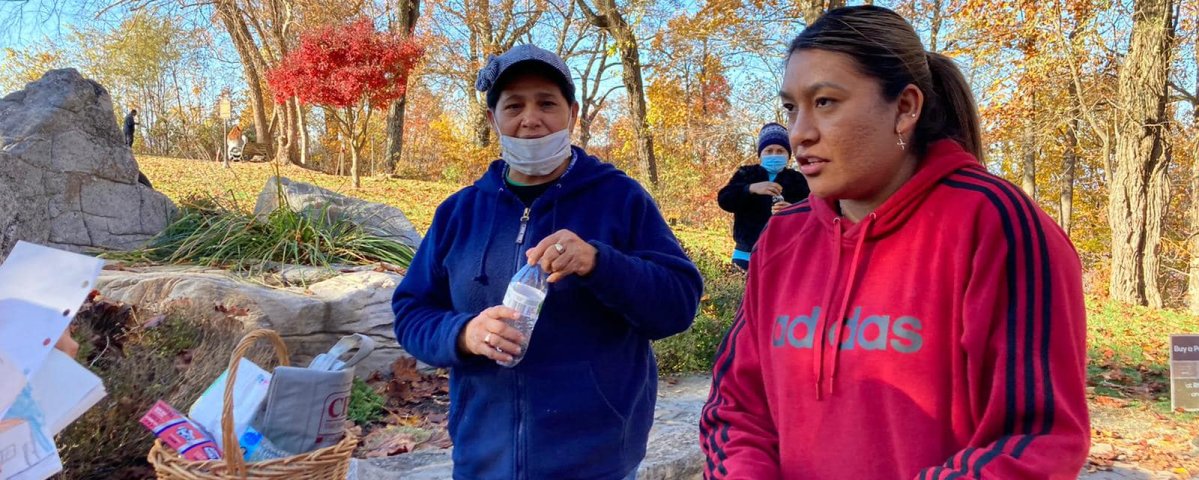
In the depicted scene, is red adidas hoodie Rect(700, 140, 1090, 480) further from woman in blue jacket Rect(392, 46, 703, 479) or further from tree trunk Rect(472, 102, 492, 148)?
tree trunk Rect(472, 102, 492, 148)

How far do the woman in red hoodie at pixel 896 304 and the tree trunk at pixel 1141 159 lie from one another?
12233 mm

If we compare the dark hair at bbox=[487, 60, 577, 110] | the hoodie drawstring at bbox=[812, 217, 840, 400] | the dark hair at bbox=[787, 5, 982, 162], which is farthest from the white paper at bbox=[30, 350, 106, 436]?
the dark hair at bbox=[787, 5, 982, 162]

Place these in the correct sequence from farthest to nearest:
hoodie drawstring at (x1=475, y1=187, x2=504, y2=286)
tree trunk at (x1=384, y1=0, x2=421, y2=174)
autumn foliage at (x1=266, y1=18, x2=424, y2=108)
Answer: tree trunk at (x1=384, y1=0, x2=421, y2=174) → autumn foliage at (x1=266, y1=18, x2=424, y2=108) → hoodie drawstring at (x1=475, y1=187, x2=504, y2=286)

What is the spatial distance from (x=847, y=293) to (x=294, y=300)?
4.54 m

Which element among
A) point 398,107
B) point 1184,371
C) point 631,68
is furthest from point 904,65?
point 398,107

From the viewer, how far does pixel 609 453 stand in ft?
6.61

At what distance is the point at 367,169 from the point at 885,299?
25.5 m

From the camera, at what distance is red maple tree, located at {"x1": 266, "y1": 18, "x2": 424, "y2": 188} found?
1507 cm

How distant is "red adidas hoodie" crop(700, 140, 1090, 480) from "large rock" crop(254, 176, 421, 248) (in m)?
6.44

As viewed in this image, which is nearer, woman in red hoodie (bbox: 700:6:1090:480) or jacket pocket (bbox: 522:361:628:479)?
woman in red hoodie (bbox: 700:6:1090:480)

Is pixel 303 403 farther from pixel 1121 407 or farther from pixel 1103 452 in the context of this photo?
pixel 1121 407

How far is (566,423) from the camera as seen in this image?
1.96m

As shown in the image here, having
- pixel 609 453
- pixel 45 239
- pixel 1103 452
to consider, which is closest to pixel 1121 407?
pixel 1103 452

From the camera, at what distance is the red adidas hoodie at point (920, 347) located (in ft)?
3.97
